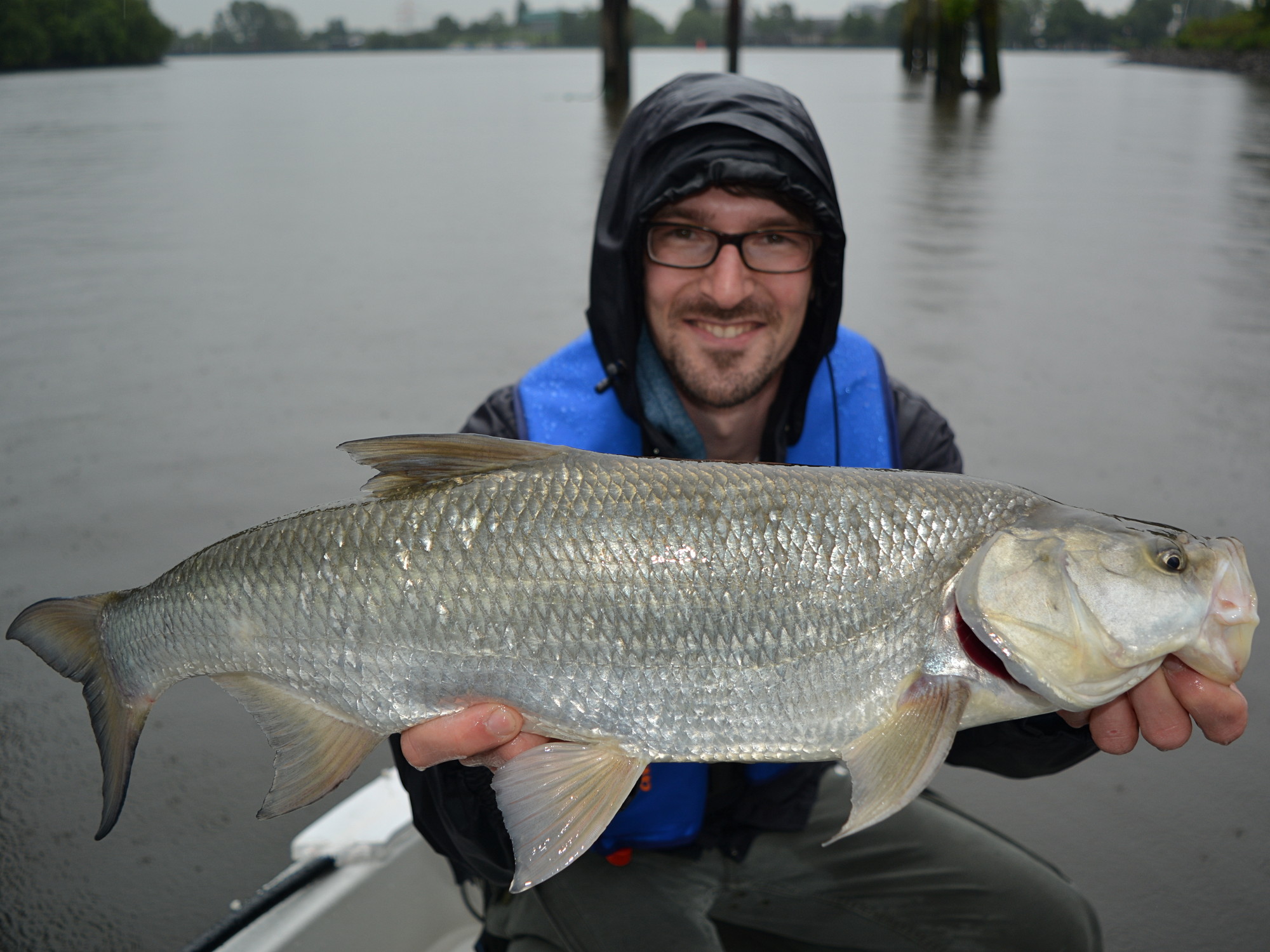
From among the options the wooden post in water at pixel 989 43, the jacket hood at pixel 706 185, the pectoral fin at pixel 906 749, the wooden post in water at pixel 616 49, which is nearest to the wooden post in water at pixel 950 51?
the wooden post in water at pixel 989 43

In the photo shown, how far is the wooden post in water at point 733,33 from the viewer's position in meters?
24.3

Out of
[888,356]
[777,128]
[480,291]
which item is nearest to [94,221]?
[480,291]

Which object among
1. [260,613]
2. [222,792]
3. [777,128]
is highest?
[777,128]

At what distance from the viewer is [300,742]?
2.24 metres

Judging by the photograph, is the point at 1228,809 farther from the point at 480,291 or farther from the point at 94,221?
the point at 94,221

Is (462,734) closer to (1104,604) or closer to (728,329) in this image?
(1104,604)

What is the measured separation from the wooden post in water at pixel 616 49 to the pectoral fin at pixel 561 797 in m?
26.8

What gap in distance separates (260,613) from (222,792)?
2049 mm

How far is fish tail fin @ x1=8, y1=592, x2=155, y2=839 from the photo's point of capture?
2219 millimetres

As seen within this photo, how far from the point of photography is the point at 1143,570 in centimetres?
199

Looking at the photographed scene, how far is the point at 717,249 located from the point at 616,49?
26990 millimetres

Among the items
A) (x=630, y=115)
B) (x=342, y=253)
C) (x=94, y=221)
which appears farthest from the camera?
(x=94, y=221)

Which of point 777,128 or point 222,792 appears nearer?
point 777,128

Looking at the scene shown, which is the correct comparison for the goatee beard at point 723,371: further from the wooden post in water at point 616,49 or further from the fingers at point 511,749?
the wooden post in water at point 616,49
